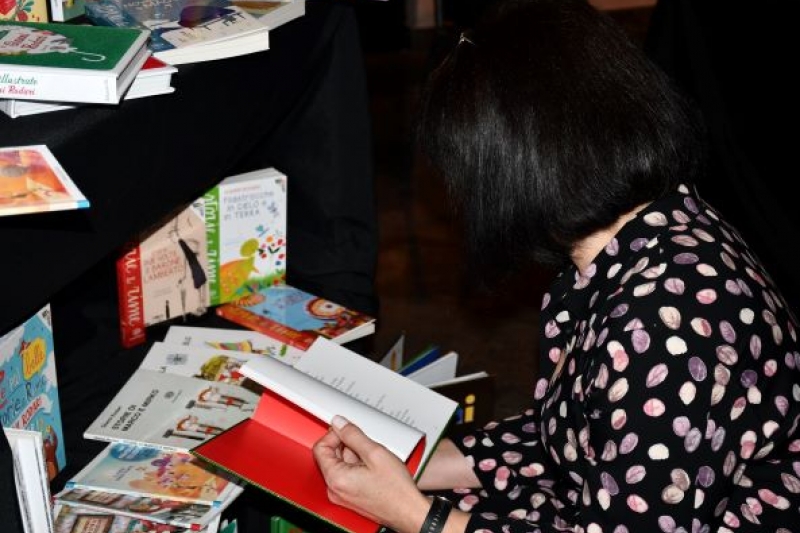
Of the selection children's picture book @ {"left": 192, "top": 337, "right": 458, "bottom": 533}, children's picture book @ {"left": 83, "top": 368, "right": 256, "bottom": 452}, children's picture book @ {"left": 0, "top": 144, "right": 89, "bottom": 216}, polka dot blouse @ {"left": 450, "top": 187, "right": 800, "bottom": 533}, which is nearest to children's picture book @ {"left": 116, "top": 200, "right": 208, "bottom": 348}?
children's picture book @ {"left": 83, "top": 368, "right": 256, "bottom": 452}

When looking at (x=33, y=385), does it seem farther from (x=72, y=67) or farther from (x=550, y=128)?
(x=550, y=128)

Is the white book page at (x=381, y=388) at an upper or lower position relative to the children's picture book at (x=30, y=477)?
lower

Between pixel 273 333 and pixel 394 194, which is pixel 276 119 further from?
pixel 394 194

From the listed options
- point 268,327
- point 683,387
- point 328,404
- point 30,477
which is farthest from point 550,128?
point 268,327

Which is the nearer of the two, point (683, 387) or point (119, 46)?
A: point (683, 387)

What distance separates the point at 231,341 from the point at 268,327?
0.25 ft

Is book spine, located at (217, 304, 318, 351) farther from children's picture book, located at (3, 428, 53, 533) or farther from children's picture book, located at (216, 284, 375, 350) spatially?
children's picture book, located at (3, 428, 53, 533)

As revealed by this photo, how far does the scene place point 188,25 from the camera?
5.24 feet

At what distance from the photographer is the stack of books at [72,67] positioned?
125 centimetres

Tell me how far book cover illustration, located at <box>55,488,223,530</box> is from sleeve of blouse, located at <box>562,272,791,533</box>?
1.80ft

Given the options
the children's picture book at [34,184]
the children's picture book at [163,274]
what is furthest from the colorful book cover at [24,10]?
the children's picture book at [163,274]

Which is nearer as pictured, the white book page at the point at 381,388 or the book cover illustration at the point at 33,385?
the book cover illustration at the point at 33,385

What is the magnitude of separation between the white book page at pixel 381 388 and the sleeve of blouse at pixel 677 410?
354 millimetres

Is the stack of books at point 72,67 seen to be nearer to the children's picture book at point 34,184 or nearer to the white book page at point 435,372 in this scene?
the children's picture book at point 34,184
